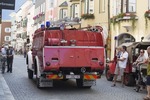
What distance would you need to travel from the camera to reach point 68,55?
12836mm

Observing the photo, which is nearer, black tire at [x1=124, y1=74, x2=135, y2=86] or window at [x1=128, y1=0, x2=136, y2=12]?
black tire at [x1=124, y1=74, x2=135, y2=86]

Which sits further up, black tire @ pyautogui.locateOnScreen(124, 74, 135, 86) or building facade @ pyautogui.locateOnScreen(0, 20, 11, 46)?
building facade @ pyautogui.locateOnScreen(0, 20, 11, 46)

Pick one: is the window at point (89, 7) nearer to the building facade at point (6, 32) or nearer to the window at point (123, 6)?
the window at point (123, 6)

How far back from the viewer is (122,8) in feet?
91.4

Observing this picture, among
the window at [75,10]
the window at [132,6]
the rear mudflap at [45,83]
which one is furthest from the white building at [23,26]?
the rear mudflap at [45,83]

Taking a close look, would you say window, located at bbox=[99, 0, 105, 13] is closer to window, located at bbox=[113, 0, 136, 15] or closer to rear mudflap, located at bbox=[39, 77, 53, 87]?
window, located at bbox=[113, 0, 136, 15]

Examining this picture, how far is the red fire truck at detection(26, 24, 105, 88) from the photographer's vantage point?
1271 centimetres

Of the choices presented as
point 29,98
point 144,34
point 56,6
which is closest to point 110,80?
point 29,98

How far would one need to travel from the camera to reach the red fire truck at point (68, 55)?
12.7 metres

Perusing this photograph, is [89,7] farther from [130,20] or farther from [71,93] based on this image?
[71,93]

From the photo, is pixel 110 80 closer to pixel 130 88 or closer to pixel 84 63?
A: pixel 130 88

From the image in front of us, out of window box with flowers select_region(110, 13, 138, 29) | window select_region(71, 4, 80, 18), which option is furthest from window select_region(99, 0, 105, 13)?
window select_region(71, 4, 80, 18)

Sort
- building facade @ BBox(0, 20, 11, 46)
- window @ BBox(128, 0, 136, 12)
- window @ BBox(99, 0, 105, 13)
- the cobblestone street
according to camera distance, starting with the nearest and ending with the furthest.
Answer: the cobblestone street → window @ BBox(128, 0, 136, 12) → window @ BBox(99, 0, 105, 13) → building facade @ BBox(0, 20, 11, 46)

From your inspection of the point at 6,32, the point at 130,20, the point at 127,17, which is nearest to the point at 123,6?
the point at 127,17
